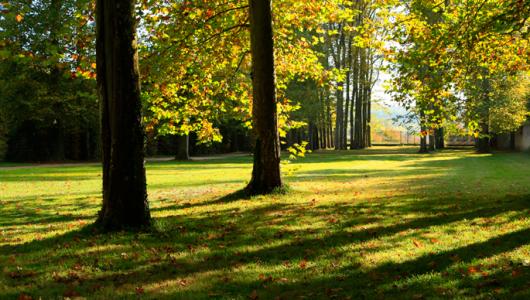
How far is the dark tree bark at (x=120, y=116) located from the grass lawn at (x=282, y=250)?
1.68 ft

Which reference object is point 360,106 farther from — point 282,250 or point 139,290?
point 139,290

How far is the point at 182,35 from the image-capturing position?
11789 mm

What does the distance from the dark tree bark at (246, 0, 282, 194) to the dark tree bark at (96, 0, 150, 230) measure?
189 inches

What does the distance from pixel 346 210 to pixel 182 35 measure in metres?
→ 5.92

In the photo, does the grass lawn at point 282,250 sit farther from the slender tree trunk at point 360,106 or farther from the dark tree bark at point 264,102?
the slender tree trunk at point 360,106

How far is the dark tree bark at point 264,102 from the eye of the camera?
38.8 ft

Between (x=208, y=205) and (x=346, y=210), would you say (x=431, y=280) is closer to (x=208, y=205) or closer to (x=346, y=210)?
(x=346, y=210)

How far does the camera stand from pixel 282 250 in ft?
22.4

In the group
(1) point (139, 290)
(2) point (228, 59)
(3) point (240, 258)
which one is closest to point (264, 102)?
(2) point (228, 59)

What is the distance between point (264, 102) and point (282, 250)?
5881mm

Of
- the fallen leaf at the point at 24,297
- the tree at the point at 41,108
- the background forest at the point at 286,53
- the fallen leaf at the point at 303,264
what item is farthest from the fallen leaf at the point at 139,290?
the tree at the point at 41,108

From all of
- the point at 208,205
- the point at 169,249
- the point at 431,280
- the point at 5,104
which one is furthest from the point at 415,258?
the point at 5,104

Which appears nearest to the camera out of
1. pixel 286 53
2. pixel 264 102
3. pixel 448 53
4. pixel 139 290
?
pixel 139 290

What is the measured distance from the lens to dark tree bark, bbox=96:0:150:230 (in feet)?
24.5
